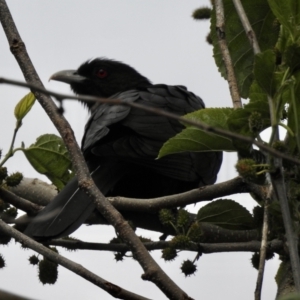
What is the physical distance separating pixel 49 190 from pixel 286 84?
9.04 ft

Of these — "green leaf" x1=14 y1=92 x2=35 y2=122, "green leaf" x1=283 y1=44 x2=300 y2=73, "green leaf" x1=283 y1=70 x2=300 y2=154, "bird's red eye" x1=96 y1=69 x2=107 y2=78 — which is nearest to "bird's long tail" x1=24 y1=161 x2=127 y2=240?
"green leaf" x1=14 y1=92 x2=35 y2=122

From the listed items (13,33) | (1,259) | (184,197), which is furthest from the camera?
(1,259)

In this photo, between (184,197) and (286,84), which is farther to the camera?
(184,197)

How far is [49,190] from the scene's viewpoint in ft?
16.5

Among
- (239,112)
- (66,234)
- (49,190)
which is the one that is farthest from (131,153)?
(239,112)

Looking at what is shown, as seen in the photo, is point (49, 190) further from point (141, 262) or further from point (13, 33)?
point (141, 262)

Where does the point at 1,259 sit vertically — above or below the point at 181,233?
below

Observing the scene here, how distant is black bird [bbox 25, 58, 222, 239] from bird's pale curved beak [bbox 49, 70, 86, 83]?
1.41 meters

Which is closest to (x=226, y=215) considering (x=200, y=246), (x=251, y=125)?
(x=200, y=246)

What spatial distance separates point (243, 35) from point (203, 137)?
152 cm

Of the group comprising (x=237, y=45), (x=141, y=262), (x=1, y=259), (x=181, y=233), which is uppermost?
(x=237, y=45)

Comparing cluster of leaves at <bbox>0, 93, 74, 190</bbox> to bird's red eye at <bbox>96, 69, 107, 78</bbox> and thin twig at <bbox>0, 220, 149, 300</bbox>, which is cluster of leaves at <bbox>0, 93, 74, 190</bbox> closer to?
thin twig at <bbox>0, 220, 149, 300</bbox>

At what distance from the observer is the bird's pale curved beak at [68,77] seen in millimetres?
7000

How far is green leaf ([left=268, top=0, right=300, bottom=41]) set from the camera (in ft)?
9.24
